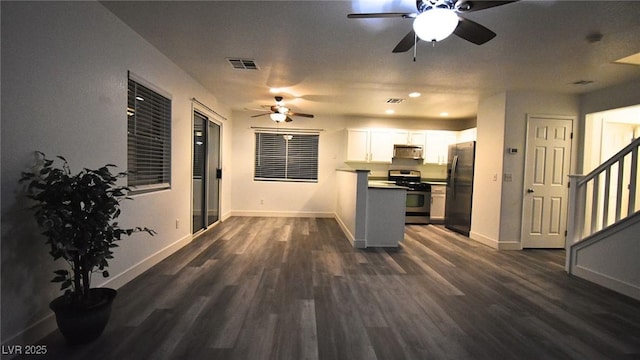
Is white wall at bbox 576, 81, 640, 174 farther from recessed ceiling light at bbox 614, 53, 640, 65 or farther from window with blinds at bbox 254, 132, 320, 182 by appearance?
window with blinds at bbox 254, 132, 320, 182

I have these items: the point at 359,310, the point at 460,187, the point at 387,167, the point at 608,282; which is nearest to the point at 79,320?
the point at 359,310

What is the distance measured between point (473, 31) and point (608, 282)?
3095 millimetres

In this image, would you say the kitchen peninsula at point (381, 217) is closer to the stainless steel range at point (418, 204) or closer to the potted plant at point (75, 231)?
the stainless steel range at point (418, 204)

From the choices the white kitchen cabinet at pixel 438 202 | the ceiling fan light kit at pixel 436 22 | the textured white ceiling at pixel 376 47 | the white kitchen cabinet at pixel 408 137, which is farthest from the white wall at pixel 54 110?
the white kitchen cabinet at pixel 438 202

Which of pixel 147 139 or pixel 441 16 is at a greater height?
pixel 441 16

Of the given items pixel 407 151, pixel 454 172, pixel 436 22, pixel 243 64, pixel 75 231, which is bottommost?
pixel 75 231

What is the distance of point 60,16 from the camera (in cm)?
202

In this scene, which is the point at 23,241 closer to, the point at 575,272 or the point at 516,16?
the point at 516,16

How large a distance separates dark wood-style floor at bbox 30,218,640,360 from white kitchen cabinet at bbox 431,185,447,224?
2449 millimetres

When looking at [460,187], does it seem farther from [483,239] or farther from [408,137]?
[408,137]

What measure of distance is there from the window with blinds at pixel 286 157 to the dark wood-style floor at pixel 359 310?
313 cm

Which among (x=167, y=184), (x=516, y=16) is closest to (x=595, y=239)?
(x=516, y=16)

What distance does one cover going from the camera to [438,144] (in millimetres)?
6758

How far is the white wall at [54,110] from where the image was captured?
171 centimetres
